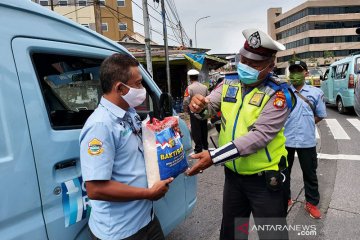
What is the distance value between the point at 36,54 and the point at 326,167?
505 cm

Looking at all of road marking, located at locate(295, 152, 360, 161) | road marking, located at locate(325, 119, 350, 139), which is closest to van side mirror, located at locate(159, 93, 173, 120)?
road marking, located at locate(295, 152, 360, 161)

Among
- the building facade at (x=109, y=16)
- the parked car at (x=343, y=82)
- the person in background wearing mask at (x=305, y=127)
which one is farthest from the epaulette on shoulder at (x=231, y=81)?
the building facade at (x=109, y=16)

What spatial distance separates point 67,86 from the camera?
224 cm

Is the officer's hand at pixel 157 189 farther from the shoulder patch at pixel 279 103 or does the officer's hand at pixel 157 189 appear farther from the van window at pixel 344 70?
the van window at pixel 344 70

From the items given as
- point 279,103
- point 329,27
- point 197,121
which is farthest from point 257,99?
point 329,27

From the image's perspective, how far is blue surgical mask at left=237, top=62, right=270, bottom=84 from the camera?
1.91 meters

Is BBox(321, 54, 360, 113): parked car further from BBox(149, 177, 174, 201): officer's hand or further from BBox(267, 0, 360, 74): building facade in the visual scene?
BBox(267, 0, 360, 74): building facade

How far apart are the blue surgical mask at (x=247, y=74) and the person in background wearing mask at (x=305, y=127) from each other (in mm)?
1576

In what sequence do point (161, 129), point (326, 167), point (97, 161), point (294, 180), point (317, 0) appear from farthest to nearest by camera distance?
point (317, 0)
point (326, 167)
point (294, 180)
point (161, 129)
point (97, 161)

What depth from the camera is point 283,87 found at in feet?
6.39

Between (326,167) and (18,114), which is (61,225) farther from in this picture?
(326,167)

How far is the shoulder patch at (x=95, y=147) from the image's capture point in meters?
1.40

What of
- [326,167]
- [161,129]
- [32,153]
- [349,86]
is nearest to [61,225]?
[32,153]

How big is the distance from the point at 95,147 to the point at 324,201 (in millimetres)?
3462
